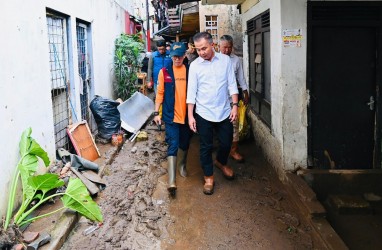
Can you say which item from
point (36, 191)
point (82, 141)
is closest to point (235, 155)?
point (82, 141)

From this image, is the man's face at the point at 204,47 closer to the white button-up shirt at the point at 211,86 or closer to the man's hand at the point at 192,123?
the white button-up shirt at the point at 211,86

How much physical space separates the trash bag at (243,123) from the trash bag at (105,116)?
2.68m

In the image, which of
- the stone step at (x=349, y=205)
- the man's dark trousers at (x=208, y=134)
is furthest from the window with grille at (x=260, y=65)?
the stone step at (x=349, y=205)

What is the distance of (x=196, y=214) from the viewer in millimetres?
4488

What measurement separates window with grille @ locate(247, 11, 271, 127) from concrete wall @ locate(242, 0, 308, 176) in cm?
70

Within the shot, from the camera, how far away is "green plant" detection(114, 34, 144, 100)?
1037 centimetres

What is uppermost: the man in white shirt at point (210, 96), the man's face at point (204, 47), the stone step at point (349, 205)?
the man's face at point (204, 47)

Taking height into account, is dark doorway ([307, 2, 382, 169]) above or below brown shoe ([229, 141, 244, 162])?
above

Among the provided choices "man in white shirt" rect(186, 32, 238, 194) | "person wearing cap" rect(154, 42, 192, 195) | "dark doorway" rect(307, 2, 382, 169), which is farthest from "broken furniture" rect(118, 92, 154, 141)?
"dark doorway" rect(307, 2, 382, 169)

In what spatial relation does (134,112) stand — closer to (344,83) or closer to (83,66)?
(83,66)

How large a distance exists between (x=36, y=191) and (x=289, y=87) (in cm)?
343

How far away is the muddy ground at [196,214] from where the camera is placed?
3.90m

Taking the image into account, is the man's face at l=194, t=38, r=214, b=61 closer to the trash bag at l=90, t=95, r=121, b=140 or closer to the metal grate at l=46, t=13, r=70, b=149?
the metal grate at l=46, t=13, r=70, b=149

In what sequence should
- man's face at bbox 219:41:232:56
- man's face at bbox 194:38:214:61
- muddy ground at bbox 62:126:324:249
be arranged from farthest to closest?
1. man's face at bbox 219:41:232:56
2. man's face at bbox 194:38:214:61
3. muddy ground at bbox 62:126:324:249
